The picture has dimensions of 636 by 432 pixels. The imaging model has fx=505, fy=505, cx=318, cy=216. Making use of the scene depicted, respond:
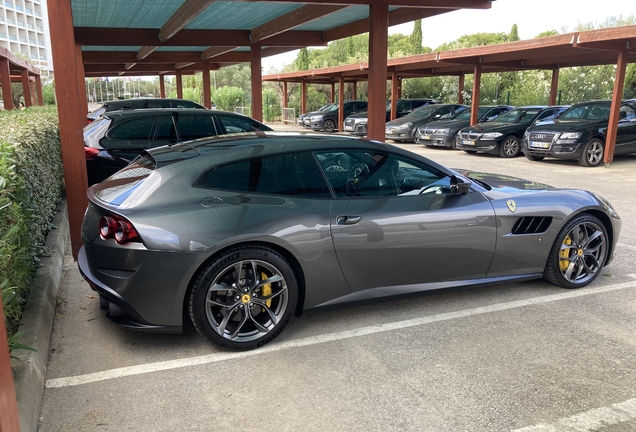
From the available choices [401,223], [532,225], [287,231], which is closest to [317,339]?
[287,231]

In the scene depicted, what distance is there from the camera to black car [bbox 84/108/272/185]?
7508 millimetres

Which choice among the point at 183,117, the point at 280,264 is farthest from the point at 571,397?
the point at 183,117

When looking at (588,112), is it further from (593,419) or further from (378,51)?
(593,419)

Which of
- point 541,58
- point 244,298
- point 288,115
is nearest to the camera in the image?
point 244,298

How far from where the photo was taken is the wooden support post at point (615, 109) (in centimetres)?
1239

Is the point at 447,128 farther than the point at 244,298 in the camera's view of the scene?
Yes

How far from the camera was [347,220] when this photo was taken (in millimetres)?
3650

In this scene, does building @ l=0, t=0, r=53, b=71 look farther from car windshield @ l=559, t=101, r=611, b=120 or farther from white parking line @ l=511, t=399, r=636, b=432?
white parking line @ l=511, t=399, r=636, b=432

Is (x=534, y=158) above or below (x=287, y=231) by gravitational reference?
below

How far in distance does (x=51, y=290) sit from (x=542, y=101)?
102ft

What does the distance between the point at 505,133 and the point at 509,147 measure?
1.54 feet

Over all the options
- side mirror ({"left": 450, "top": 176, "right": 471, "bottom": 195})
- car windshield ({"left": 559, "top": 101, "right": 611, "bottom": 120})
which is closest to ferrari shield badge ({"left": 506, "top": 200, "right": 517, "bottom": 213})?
side mirror ({"left": 450, "top": 176, "right": 471, "bottom": 195})

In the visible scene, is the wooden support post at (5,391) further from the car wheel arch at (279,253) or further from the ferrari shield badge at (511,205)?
the ferrari shield badge at (511,205)

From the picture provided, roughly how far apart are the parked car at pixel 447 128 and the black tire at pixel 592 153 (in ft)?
14.6
